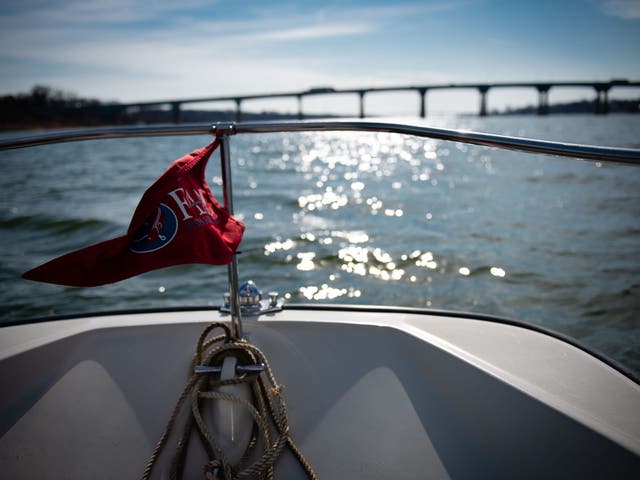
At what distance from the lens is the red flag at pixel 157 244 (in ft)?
3.38

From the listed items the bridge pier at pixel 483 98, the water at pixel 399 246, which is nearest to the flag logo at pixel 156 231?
the water at pixel 399 246

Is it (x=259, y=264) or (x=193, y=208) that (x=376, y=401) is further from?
(x=259, y=264)

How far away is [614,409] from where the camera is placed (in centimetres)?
108

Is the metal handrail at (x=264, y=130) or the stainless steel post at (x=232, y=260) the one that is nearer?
the metal handrail at (x=264, y=130)

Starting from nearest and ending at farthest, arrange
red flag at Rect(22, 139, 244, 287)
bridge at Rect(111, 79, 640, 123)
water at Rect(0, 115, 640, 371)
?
red flag at Rect(22, 139, 244, 287)
water at Rect(0, 115, 640, 371)
bridge at Rect(111, 79, 640, 123)

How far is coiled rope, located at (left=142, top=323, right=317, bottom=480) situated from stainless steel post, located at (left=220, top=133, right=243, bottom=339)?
0.12 ft

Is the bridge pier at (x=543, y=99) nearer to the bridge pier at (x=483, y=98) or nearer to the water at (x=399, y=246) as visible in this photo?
the bridge pier at (x=483, y=98)

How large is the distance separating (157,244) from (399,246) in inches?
193

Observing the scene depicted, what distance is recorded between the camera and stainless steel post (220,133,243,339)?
4.08 feet

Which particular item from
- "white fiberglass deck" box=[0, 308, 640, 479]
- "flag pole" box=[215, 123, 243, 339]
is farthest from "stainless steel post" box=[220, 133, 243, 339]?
"white fiberglass deck" box=[0, 308, 640, 479]

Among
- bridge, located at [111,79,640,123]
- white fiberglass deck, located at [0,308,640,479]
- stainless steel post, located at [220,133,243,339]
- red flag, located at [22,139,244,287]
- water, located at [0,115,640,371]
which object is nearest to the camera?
red flag, located at [22,139,244,287]

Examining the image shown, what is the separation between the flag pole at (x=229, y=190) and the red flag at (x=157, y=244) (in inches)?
5.4

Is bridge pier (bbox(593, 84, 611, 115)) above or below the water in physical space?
above

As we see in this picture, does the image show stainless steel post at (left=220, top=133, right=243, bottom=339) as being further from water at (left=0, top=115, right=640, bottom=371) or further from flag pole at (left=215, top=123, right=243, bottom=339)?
water at (left=0, top=115, right=640, bottom=371)
